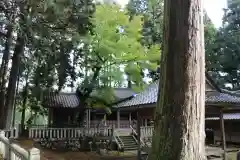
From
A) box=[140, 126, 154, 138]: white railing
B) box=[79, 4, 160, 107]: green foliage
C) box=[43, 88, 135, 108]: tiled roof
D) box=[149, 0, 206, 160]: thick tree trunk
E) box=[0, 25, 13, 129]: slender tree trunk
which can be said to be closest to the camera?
box=[149, 0, 206, 160]: thick tree trunk

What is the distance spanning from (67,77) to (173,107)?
1789 cm

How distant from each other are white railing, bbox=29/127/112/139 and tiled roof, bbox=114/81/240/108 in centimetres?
414

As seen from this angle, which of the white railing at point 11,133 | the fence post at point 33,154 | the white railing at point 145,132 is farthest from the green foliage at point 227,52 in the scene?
the fence post at point 33,154

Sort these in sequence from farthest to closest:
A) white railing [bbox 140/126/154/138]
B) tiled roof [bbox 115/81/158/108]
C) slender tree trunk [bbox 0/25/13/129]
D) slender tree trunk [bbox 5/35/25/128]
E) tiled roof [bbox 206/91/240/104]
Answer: white railing [bbox 140/126/154/138]
slender tree trunk [bbox 5/35/25/128]
slender tree trunk [bbox 0/25/13/129]
tiled roof [bbox 115/81/158/108]
tiled roof [bbox 206/91/240/104]

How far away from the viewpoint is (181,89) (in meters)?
4.19

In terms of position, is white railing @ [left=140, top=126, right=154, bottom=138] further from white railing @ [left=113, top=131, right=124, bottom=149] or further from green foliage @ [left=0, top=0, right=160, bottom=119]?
green foliage @ [left=0, top=0, right=160, bottom=119]

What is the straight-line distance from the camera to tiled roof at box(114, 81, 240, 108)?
1334 cm

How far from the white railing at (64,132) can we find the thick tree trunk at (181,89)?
1513cm

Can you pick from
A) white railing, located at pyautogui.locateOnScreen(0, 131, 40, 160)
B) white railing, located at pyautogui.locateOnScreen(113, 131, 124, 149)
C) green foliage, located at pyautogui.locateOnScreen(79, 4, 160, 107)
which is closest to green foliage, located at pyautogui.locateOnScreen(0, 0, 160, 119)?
green foliage, located at pyautogui.locateOnScreen(79, 4, 160, 107)

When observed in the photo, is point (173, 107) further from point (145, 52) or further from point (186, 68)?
point (145, 52)

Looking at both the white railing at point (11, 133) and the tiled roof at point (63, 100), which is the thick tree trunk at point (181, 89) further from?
the tiled roof at point (63, 100)

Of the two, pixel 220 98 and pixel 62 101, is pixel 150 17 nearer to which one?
pixel 62 101

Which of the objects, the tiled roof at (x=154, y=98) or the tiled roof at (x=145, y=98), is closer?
the tiled roof at (x=154, y=98)

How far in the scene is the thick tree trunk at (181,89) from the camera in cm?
414
